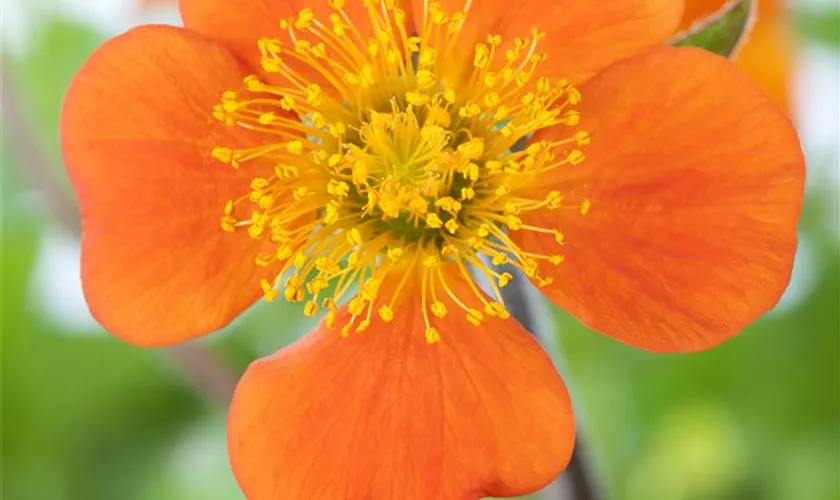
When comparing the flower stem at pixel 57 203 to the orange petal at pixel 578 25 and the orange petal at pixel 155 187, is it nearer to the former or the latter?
the orange petal at pixel 155 187

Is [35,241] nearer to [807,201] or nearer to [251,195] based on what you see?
[251,195]

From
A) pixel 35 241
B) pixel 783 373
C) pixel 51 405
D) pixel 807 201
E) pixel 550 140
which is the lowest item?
pixel 783 373

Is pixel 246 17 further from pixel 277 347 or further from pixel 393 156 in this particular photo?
pixel 277 347

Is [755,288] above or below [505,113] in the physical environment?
below

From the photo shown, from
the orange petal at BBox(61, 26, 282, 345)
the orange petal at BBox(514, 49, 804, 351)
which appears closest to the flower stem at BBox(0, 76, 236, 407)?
the orange petal at BBox(61, 26, 282, 345)

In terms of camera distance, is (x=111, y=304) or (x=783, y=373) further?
(x=783, y=373)

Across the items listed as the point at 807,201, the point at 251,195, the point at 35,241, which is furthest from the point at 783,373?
the point at 35,241
